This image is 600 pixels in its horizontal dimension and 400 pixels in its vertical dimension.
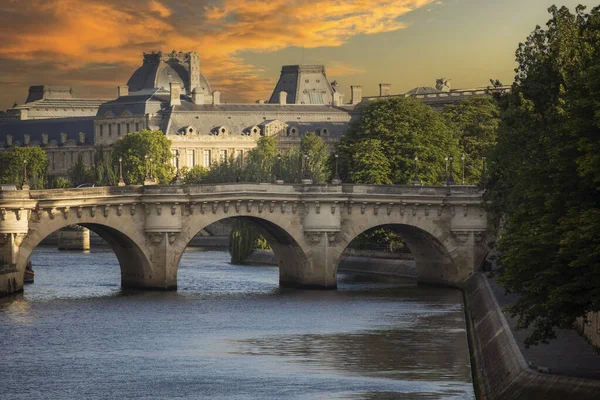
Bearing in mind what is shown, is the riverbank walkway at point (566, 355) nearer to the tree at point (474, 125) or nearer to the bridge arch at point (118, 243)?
the bridge arch at point (118, 243)

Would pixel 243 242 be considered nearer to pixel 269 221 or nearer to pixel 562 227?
pixel 269 221

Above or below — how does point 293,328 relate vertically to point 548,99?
below

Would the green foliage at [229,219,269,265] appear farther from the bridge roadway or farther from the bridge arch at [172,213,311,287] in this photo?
the bridge roadway

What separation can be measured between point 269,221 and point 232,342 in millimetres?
28546

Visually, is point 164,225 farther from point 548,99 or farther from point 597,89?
point 597,89

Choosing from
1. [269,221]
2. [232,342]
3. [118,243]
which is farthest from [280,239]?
[232,342]

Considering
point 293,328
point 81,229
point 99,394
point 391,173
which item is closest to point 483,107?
point 391,173

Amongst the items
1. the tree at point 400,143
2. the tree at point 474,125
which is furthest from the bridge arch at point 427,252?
the tree at point 474,125

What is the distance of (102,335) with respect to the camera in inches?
3059

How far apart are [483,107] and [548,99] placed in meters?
64.6

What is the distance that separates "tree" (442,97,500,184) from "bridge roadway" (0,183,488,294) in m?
25.0

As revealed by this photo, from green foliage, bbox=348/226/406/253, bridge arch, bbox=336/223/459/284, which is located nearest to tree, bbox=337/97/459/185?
green foliage, bbox=348/226/406/253

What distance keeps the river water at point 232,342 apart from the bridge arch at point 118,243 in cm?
150

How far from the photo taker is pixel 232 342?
248 feet
